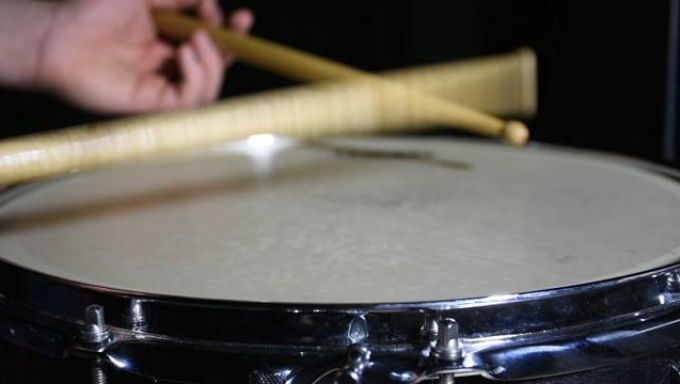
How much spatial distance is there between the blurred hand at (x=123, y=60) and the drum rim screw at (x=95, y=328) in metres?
0.60

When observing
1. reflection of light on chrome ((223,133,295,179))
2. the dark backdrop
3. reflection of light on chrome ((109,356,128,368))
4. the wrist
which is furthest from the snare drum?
the dark backdrop

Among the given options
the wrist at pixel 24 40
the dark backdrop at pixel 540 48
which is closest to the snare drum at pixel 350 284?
the wrist at pixel 24 40

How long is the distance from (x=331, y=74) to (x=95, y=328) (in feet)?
1.39

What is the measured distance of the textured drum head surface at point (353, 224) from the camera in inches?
25.8

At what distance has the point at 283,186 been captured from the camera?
3.16ft

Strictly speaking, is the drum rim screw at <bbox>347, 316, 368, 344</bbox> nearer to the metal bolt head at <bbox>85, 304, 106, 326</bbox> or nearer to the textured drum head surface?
the textured drum head surface

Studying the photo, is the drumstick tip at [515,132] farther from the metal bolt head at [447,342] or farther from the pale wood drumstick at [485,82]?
the metal bolt head at [447,342]

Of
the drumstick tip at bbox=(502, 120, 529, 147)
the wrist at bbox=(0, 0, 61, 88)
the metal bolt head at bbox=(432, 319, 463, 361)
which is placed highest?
the wrist at bbox=(0, 0, 61, 88)

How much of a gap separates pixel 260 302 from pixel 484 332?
0.15 meters

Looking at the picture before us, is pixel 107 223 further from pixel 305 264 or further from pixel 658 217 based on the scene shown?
pixel 658 217

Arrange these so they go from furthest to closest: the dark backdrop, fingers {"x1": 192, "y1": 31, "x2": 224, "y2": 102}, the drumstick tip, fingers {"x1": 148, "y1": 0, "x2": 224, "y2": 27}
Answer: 1. the dark backdrop
2. fingers {"x1": 148, "y1": 0, "x2": 224, "y2": 27}
3. fingers {"x1": 192, "y1": 31, "x2": 224, "y2": 102}
4. the drumstick tip

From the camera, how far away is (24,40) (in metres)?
1.22

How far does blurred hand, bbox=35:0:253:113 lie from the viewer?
1206mm

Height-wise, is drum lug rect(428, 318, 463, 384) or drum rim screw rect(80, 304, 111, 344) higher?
drum rim screw rect(80, 304, 111, 344)
